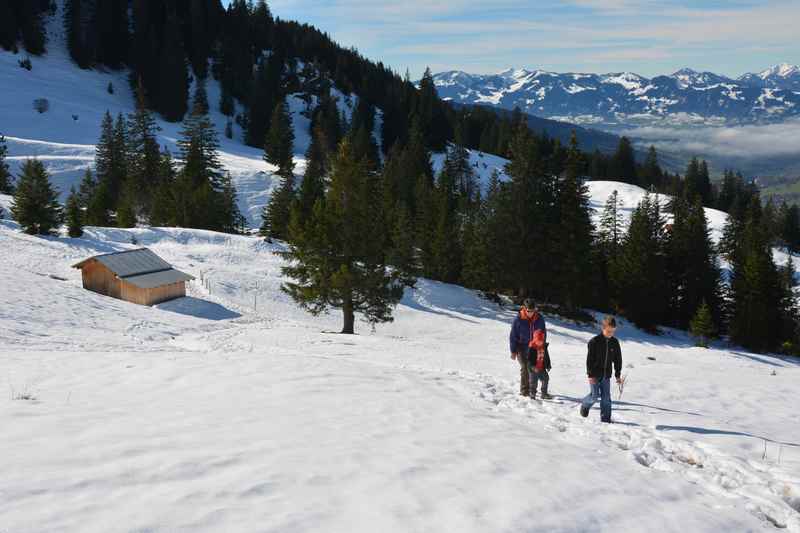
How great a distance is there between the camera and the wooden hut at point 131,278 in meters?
32.3

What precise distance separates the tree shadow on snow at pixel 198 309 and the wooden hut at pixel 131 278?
2.63 ft

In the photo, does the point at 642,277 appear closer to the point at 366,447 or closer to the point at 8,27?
the point at 366,447

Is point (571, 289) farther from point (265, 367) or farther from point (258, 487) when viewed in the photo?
point (258, 487)

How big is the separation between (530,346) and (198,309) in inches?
1018

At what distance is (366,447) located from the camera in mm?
7289

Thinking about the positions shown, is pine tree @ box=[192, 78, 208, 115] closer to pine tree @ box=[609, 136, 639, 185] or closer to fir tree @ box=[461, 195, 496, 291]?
fir tree @ box=[461, 195, 496, 291]

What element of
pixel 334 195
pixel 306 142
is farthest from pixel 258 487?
pixel 306 142

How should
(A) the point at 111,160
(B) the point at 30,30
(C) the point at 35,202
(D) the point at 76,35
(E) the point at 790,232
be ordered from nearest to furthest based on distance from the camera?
(C) the point at 35,202 < (A) the point at 111,160 < (B) the point at 30,30 < (D) the point at 76,35 < (E) the point at 790,232

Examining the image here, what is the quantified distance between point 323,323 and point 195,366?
926 inches

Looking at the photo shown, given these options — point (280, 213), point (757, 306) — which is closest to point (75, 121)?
point (280, 213)

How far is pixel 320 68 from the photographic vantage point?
132625 millimetres

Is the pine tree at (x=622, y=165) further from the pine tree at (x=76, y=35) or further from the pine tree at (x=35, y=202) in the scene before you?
the pine tree at (x=35, y=202)

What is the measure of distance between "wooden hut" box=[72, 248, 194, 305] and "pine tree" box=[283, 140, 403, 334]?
31.4ft

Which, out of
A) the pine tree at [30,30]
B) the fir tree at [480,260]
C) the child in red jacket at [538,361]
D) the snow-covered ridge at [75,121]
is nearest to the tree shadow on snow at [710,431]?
the child in red jacket at [538,361]
